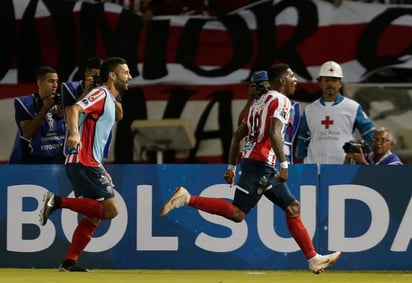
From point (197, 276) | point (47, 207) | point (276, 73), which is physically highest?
point (276, 73)

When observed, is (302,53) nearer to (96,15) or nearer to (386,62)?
(386,62)

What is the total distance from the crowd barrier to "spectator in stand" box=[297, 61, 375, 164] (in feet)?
3.09

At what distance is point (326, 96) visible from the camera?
15609 mm

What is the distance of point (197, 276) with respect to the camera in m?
13.5

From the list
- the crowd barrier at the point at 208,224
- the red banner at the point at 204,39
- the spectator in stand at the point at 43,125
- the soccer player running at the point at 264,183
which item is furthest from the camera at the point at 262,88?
the red banner at the point at 204,39

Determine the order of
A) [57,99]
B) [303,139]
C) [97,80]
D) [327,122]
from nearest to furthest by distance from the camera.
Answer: [97,80]
[57,99]
[327,122]
[303,139]

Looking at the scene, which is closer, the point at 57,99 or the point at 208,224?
the point at 208,224

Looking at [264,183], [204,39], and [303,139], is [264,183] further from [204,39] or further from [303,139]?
[204,39]

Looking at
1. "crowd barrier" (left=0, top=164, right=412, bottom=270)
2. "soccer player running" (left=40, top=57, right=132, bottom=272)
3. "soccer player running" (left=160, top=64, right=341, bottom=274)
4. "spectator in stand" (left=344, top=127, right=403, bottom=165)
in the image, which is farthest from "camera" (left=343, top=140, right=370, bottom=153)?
"soccer player running" (left=40, top=57, right=132, bottom=272)

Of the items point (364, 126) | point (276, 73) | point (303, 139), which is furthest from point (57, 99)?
point (364, 126)

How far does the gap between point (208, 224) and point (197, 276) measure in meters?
1.11

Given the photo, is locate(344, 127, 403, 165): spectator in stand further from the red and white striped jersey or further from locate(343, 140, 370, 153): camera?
the red and white striped jersey

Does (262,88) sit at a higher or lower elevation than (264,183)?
higher

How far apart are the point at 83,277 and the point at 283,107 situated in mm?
2162
